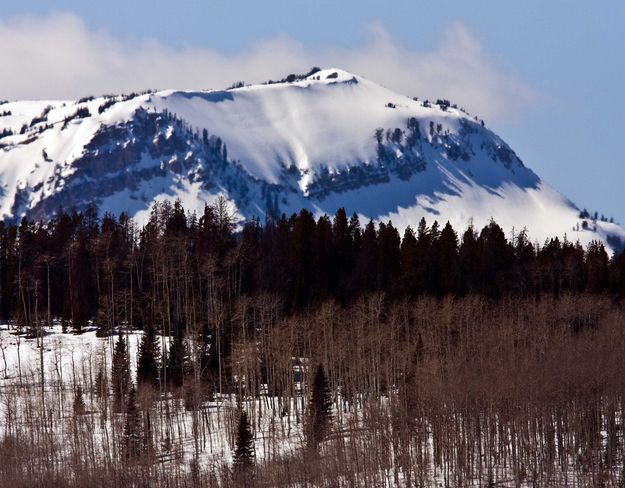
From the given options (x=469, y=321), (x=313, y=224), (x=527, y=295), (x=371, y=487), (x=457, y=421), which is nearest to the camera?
(x=371, y=487)

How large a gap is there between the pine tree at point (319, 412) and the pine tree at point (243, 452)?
15.8ft

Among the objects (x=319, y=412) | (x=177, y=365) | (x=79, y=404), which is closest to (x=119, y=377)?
(x=79, y=404)

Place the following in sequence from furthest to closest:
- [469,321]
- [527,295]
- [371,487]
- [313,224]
Result: [313,224]
[527,295]
[469,321]
[371,487]

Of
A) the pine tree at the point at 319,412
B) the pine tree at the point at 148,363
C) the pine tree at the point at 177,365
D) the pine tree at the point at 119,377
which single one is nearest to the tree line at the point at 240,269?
the pine tree at the point at 177,365

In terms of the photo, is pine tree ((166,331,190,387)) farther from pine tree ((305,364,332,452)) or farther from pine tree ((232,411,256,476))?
pine tree ((232,411,256,476))

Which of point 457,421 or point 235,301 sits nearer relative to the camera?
point 457,421

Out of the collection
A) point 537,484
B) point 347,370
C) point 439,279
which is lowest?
point 537,484

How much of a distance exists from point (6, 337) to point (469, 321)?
42.4 metres

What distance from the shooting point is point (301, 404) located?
89.3 m

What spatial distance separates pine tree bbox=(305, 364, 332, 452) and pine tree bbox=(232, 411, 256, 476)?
4826 mm

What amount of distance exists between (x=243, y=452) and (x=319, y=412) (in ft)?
28.1

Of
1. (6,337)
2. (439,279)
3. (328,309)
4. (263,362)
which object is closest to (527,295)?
(439,279)

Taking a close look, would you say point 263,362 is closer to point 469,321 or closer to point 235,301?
point 235,301

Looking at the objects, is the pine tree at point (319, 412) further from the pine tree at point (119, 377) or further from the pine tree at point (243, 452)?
the pine tree at point (119, 377)
